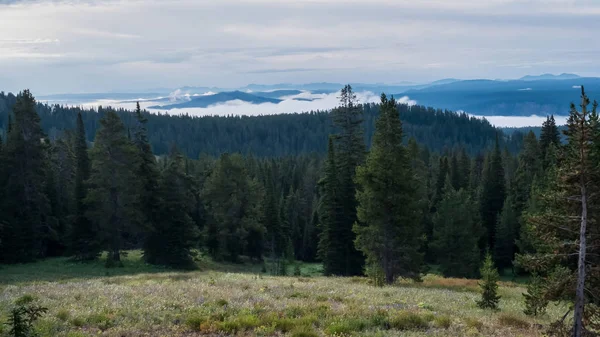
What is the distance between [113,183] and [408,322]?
36497 millimetres

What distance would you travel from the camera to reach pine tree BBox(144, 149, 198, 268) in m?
47.9

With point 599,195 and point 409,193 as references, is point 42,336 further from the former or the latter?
point 409,193

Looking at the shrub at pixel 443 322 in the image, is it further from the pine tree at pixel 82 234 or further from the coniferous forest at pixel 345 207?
the pine tree at pixel 82 234

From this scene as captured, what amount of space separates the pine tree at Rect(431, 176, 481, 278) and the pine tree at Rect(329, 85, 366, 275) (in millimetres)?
11059

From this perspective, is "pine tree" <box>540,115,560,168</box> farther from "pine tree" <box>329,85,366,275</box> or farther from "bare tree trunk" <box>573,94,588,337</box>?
"bare tree trunk" <box>573,94,588,337</box>

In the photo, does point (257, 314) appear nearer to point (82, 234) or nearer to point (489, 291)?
point (489, 291)

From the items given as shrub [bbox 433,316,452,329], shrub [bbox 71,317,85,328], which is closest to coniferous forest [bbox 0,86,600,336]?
shrub [bbox 433,316,452,329]

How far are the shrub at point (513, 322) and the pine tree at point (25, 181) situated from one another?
144ft

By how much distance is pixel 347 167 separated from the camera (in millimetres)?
48188

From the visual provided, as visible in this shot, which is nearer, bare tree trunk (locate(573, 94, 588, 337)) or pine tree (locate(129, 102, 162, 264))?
bare tree trunk (locate(573, 94, 588, 337))

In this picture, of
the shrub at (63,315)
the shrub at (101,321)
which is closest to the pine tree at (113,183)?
the shrub at (63,315)

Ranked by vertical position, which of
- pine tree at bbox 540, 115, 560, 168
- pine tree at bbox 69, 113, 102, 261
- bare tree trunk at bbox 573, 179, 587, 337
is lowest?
pine tree at bbox 69, 113, 102, 261

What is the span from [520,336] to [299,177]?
4262 inches

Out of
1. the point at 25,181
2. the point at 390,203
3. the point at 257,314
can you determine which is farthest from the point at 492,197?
the point at 257,314
